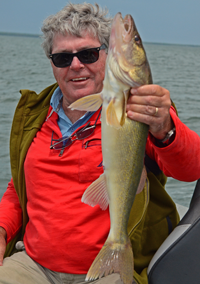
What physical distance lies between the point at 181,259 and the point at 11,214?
1.46m

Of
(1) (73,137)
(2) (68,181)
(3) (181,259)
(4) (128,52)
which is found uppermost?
(4) (128,52)

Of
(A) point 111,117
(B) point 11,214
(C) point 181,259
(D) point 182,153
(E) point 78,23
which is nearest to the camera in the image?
(A) point 111,117

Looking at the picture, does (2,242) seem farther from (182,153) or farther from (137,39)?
(137,39)

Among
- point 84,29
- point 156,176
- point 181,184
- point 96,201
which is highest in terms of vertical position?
point 84,29

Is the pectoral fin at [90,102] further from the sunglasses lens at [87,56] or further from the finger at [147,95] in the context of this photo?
the sunglasses lens at [87,56]

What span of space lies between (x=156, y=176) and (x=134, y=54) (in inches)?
44.5

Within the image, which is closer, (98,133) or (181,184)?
(98,133)

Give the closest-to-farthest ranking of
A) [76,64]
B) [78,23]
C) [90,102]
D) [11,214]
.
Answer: [90,102], [76,64], [78,23], [11,214]

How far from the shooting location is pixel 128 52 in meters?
1.72

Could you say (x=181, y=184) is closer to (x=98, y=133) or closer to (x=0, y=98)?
(x=98, y=133)

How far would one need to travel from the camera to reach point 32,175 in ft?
9.08

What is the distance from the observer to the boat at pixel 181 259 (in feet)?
7.43

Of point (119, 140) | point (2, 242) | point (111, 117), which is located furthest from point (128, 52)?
point (2, 242)

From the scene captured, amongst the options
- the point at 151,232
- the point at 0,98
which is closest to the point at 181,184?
the point at 151,232
